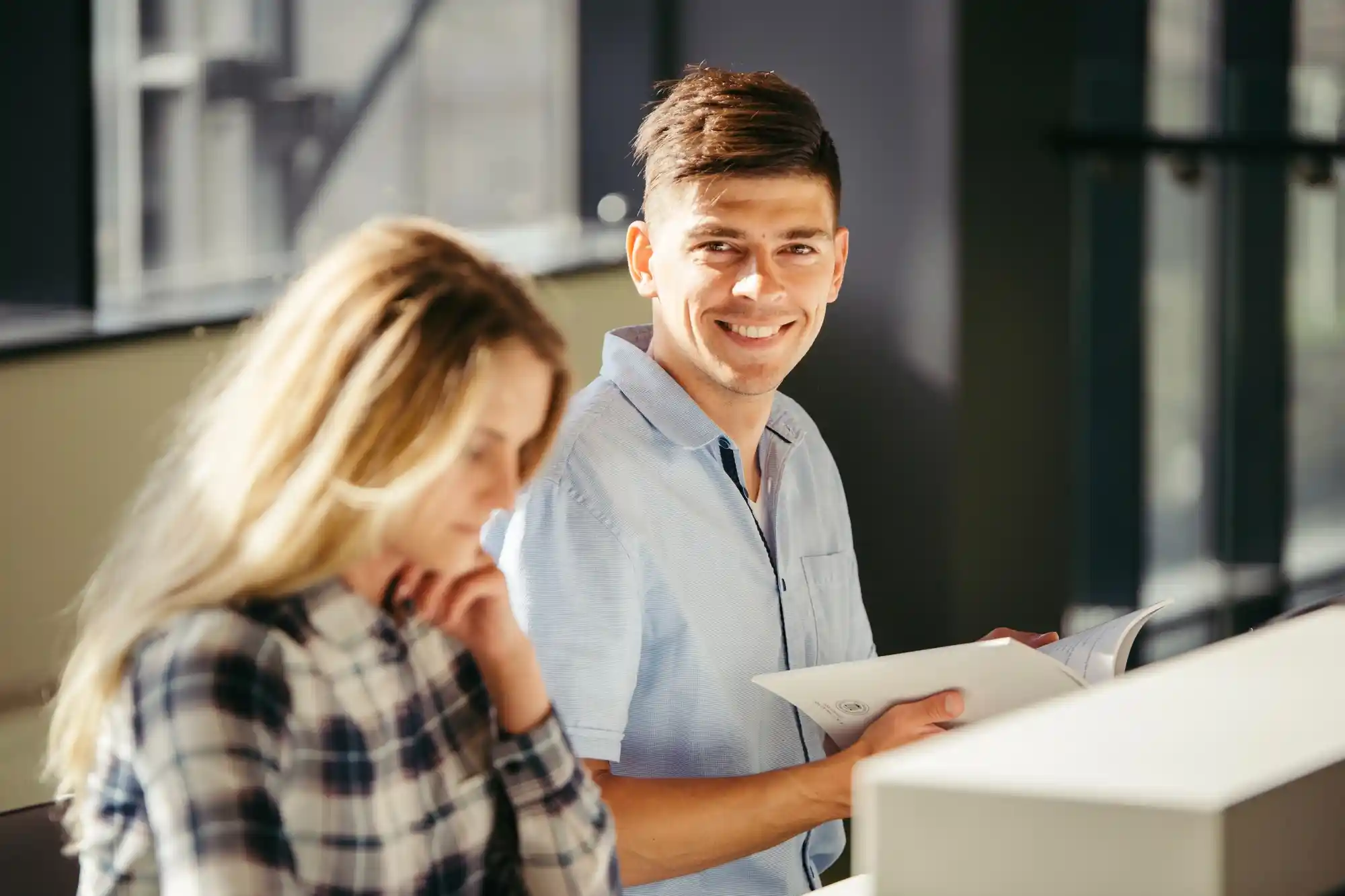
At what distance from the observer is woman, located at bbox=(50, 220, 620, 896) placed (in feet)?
3.59

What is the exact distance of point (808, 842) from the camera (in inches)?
74.3

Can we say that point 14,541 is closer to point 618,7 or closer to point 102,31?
point 102,31

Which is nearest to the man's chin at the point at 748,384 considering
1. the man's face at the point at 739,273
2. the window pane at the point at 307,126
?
the man's face at the point at 739,273

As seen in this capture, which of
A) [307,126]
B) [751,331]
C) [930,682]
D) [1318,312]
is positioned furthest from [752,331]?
[1318,312]

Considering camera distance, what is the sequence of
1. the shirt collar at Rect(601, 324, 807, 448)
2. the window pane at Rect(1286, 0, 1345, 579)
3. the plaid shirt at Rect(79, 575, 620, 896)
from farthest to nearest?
the window pane at Rect(1286, 0, 1345, 579) → the shirt collar at Rect(601, 324, 807, 448) → the plaid shirt at Rect(79, 575, 620, 896)

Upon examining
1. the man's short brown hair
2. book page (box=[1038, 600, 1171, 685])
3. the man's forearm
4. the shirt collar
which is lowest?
the man's forearm

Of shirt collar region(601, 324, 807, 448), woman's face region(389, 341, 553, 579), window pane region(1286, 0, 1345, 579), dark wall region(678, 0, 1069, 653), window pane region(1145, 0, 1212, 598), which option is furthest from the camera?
window pane region(1286, 0, 1345, 579)

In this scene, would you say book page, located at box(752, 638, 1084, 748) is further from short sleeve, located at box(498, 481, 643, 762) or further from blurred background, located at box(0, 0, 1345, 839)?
blurred background, located at box(0, 0, 1345, 839)

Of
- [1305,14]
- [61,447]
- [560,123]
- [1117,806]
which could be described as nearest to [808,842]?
[1117,806]

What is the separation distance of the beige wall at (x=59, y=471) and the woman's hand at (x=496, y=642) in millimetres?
1281

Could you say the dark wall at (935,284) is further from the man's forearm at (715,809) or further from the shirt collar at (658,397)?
the man's forearm at (715,809)

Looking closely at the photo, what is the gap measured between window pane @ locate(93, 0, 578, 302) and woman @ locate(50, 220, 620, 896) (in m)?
2.35

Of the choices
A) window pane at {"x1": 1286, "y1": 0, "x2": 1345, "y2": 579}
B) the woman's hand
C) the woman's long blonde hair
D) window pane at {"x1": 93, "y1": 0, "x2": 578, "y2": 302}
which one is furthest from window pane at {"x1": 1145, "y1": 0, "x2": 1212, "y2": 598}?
the woman's long blonde hair

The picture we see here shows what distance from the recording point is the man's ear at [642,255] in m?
2.01
